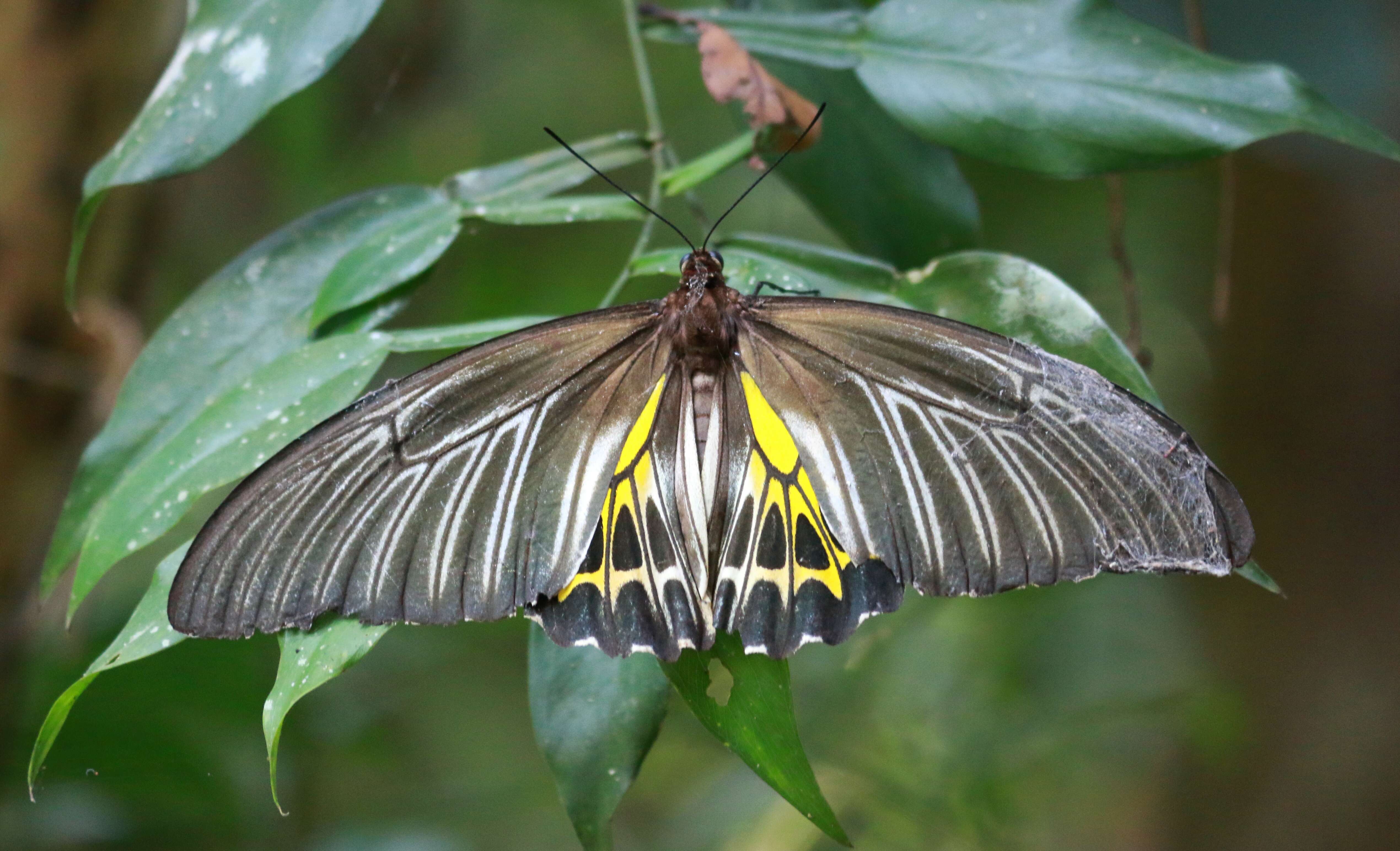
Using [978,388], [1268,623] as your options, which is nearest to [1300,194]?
[1268,623]

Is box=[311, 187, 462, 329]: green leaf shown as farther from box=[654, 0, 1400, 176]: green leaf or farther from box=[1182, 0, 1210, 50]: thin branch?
box=[1182, 0, 1210, 50]: thin branch

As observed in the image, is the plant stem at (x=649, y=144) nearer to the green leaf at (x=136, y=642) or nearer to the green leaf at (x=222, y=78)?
the green leaf at (x=222, y=78)

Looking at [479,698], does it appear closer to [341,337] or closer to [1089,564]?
[341,337]

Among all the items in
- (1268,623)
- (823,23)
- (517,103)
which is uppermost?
(823,23)

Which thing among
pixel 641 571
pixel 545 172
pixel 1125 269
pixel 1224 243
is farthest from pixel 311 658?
pixel 1224 243

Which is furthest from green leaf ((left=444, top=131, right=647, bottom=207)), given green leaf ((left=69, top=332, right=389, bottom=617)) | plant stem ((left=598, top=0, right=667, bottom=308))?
green leaf ((left=69, top=332, right=389, bottom=617))
